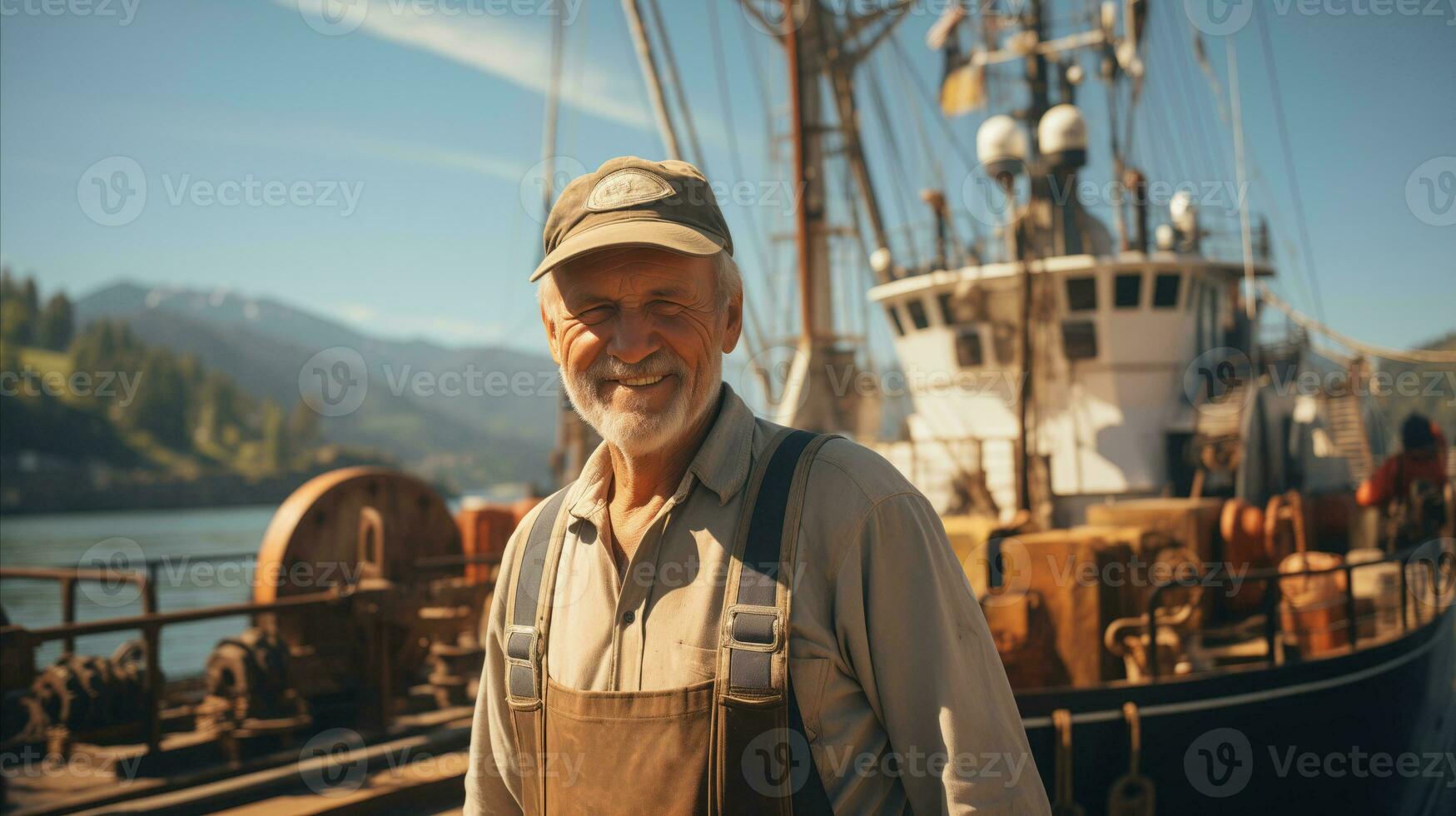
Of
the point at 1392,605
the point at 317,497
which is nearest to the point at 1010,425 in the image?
the point at 1392,605

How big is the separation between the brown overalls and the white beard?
0.19 meters

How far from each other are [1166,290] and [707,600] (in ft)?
45.3

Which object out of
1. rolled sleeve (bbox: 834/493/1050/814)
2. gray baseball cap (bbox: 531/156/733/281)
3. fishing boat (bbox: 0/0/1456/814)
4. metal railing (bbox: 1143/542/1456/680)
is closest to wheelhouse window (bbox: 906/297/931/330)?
fishing boat (bbox: 0/0/1456/814)

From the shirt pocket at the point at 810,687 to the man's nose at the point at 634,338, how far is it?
2.26 feet

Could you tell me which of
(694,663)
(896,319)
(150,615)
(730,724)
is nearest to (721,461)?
(694,663)

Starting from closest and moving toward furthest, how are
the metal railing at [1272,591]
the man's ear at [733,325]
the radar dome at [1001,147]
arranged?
the man's ear at [733,325] → the metal railing at [1272,591] → the radar dome at [1001,147]

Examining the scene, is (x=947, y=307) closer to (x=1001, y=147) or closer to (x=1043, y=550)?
(x=1001, y=147)

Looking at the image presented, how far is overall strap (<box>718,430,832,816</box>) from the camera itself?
1.81 metres

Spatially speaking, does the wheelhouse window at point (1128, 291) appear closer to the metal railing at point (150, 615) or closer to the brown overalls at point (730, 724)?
the metal railing at point (150, 615)

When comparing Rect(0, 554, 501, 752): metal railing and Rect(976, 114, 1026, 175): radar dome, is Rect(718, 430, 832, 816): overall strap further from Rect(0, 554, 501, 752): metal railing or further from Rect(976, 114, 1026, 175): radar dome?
Rect(976, 114, 1026, 175): radar dome

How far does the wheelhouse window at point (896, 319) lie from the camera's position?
15.7m

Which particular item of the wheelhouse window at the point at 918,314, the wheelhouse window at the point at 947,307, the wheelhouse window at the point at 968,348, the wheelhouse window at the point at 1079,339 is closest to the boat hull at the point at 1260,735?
the wheelhouse window at the point at 1079,339

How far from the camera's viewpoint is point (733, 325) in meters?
2.24

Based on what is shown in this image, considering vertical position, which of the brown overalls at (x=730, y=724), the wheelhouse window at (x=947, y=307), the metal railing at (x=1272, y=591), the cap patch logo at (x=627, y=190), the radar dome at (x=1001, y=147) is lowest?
the metal railing at (x=1272, y=591)
